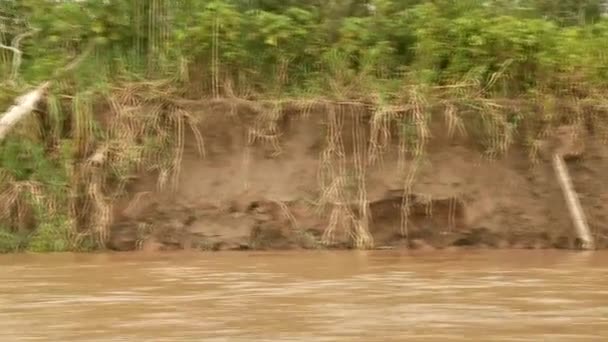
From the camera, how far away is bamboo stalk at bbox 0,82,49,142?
1044 centimetres

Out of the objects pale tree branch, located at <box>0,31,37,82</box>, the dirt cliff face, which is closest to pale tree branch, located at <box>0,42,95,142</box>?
pale tree branch, located at <box>0,31,37,82</box>

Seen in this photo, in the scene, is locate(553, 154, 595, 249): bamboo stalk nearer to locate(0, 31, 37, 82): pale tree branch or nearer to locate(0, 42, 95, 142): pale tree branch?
locate(0, 42, 95, 142): pale tree branch

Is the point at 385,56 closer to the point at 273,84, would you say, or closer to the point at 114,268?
the point at 273,84

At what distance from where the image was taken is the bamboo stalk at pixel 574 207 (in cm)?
1024

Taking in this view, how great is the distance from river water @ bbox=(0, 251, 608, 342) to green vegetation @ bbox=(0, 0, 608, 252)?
3.81ft

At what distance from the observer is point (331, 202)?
1042cm

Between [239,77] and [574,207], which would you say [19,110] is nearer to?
[239,77]

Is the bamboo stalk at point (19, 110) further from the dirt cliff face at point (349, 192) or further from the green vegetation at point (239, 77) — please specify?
the dirt cliff face at point (349, 192)

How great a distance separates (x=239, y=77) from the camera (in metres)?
11.1

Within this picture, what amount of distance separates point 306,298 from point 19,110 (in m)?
4.92

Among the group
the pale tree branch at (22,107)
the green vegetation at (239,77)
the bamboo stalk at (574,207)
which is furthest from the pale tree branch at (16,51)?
the bamboo stalk at (574,207)

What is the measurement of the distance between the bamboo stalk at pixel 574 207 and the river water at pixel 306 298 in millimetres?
636

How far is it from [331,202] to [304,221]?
0.34 m

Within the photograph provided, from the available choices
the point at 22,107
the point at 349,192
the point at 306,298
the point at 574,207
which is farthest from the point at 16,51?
the point at 574,207
